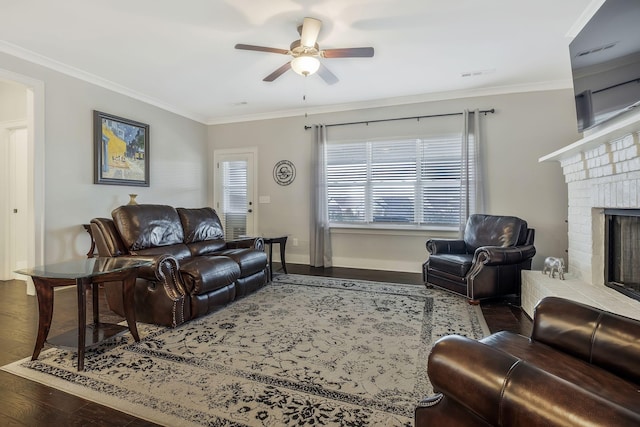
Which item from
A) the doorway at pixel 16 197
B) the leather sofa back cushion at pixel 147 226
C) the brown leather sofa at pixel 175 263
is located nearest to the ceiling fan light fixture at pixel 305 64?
the brown leather sofa at pixel 175 263

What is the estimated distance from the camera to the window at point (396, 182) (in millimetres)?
4734

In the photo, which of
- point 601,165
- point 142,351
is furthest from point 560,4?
point 142,351

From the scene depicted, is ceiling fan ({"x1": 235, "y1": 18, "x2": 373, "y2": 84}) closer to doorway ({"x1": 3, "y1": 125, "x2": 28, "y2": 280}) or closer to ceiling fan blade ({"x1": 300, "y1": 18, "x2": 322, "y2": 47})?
ceiling fan blade ({"x1": 300, "y1": 18, "x2": 322, "y2": 47})

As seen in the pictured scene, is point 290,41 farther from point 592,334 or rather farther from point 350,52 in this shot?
point 592,334

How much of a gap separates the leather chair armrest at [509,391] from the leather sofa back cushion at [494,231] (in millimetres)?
3223

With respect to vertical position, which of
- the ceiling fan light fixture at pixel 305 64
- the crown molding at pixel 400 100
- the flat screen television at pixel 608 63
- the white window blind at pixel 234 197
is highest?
the crown molding at pixel 400 100

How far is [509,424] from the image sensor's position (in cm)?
78

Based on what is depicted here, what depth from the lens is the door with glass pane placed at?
592 cm

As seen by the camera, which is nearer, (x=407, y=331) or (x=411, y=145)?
(x=407, y=331)

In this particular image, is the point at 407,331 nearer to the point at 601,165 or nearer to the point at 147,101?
the point at 601,165

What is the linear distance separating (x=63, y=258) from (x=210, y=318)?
2.30m

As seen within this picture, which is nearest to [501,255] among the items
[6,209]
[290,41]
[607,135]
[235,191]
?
[607,135]

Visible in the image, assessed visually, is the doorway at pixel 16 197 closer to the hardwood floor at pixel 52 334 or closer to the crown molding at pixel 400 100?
the hardwood floor at pixel 52 334

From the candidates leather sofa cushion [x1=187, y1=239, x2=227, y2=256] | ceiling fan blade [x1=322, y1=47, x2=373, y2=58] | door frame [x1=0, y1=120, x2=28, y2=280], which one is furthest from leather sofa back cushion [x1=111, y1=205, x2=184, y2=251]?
door frame [x1=0, y1=120, x2=28, y2=280]
